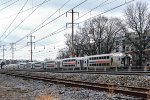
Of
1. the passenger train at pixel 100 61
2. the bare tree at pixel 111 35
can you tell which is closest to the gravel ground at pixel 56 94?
the passenger train at pixel 100 61

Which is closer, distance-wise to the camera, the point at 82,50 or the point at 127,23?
the point at 127,23

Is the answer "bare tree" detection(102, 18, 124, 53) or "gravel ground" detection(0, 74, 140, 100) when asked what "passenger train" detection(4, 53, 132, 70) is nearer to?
"bare tree" detection(102, 18, 124, 53)

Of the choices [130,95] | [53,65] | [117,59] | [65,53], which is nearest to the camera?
[130,95]

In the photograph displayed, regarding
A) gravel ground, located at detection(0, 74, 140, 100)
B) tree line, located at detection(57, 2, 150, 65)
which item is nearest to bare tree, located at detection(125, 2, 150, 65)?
tree line, located at detection(57, 2, 150, 65)

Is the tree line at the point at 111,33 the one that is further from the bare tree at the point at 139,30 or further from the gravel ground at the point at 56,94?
the gravel ground at the point at 56,94

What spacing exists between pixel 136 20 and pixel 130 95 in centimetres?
7450

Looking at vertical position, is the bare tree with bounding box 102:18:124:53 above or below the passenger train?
above

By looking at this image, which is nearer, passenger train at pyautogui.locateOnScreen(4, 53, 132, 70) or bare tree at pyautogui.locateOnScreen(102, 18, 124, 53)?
passenger train at pyautogui.locateOnScreen(4, 53, 132, 70)

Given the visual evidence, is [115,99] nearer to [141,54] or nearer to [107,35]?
[141,54]

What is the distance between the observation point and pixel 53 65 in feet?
313

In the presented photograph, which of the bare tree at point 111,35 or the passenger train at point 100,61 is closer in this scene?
the passenger train at point 100,61

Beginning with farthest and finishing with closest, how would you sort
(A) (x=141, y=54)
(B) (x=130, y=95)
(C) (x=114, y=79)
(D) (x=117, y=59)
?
(A) (x=141, y=54) → (D) (x=117, y=59) → (C) (x=114, y=79) → (B) (x=130, y=95)

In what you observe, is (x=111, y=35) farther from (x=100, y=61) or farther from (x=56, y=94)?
(x=56, y=94)

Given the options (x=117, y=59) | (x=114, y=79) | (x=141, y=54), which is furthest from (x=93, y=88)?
(x=141, y=54)
